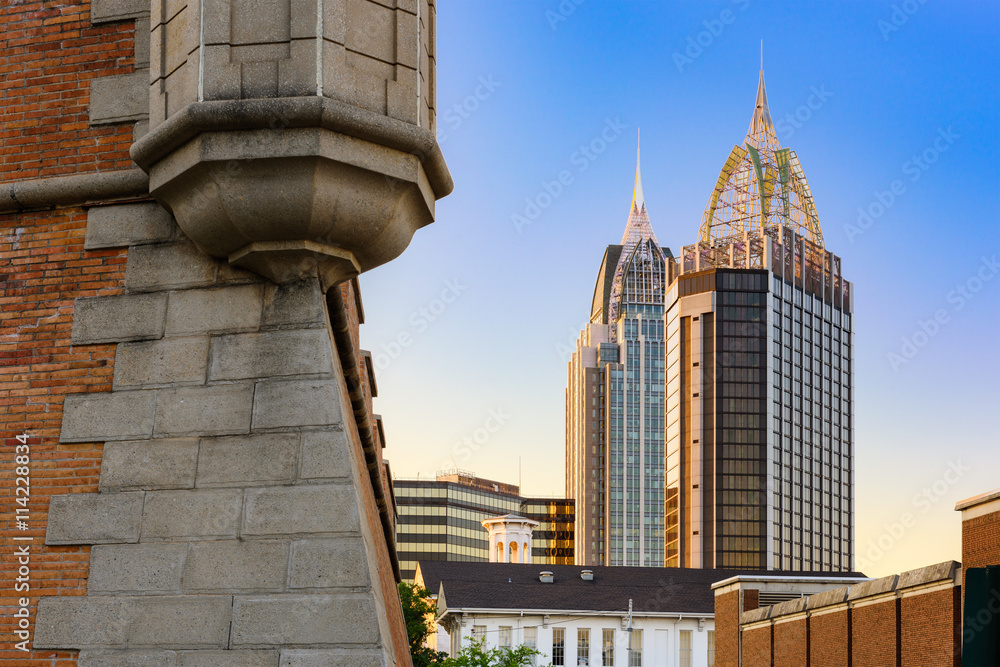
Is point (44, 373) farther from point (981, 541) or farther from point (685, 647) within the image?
point (685, 647)

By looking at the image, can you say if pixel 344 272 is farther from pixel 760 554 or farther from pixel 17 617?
pixel 760 554

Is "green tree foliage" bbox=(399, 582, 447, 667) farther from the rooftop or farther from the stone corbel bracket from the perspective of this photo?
the stone corbel bracket

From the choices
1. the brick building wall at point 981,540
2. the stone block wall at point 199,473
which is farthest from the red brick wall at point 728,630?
the stone block wall at point 199,473

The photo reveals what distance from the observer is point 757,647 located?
159 feet

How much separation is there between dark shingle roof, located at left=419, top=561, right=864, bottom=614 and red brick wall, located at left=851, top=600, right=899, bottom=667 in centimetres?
4168

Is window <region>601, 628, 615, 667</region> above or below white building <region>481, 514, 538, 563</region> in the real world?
below

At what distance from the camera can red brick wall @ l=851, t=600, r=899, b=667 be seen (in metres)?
32.8

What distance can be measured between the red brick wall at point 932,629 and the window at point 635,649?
50721 millimetres

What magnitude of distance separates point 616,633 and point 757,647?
34665 mm

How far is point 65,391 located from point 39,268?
97 centimetres

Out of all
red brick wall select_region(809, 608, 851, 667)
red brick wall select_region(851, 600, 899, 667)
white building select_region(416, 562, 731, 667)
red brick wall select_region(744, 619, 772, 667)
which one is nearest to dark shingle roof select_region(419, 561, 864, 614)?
white building select_region(416, 562, 731, 667)

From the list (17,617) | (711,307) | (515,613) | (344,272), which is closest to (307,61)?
(344,272)

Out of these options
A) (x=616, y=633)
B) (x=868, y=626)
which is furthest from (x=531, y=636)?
(x=868, y=626)

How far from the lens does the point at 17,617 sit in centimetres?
812
